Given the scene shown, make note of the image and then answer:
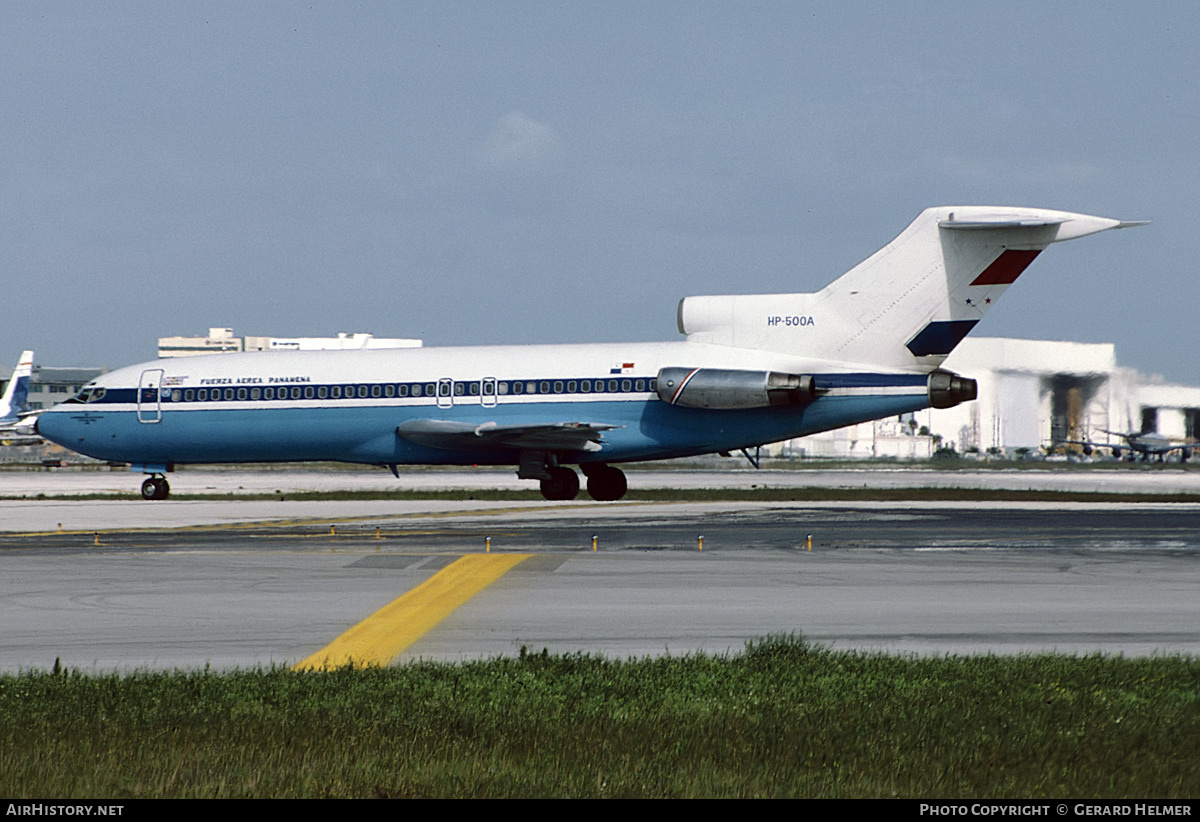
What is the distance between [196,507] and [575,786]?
27.1 metres

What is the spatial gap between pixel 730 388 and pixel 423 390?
812 centimetres

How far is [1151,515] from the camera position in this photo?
84.2 feet

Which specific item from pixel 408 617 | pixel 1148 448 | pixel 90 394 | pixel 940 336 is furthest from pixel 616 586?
pixel 1148 448

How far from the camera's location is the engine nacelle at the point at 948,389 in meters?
28.6

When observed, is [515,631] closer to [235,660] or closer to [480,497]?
[235,660]

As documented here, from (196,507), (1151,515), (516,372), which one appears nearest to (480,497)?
(516,372)

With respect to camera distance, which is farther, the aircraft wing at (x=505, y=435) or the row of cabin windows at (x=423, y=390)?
the row of cabin windows at (x=423, y=390)

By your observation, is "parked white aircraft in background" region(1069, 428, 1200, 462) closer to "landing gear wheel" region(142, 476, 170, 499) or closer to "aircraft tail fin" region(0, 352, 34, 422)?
"landing gear wheel" region(142, 476, 170, 499)

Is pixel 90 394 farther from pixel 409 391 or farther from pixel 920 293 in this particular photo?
pixel 920 293

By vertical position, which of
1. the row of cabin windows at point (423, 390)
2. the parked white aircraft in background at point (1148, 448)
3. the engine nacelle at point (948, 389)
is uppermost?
the row of cabin windows at point (423, 390)

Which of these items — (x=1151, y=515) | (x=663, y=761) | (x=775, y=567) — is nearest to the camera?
(x=663, y=761)

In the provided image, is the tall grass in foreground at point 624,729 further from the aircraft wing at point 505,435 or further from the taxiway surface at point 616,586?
the aircraft wing at point 505,435

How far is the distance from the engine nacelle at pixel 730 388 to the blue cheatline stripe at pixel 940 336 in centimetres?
265

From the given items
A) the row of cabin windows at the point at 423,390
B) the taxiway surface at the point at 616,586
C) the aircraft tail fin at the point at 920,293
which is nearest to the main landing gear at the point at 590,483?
the row of cabin windows at the point at 423,390
